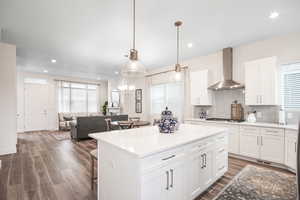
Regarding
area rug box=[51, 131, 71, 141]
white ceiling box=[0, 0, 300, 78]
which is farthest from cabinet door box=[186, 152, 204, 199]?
area rug box=[51, 131, 71, 141]

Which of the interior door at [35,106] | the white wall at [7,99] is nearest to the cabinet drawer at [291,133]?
the white wall at [7,99]

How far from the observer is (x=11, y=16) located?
264 centimetres

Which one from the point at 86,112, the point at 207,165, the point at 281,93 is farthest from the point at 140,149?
the point at 86,112

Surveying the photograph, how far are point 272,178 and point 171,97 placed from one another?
386 centimetres

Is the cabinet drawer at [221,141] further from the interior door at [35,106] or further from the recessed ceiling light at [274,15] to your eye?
the interior door at [35,106]

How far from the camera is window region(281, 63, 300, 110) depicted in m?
3.25

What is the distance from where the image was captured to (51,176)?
2662mm

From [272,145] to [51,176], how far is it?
4.49m

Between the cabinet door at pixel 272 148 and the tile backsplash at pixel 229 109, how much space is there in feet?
2.30

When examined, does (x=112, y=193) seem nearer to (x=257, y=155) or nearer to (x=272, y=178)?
(x=272, y=178)

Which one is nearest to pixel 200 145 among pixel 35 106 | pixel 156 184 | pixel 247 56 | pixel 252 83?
pixel 156 184

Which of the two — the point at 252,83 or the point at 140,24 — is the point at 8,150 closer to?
the point at 140,24

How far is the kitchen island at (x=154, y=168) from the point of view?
1.32 meters

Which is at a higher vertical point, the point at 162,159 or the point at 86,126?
the point at 162,159
